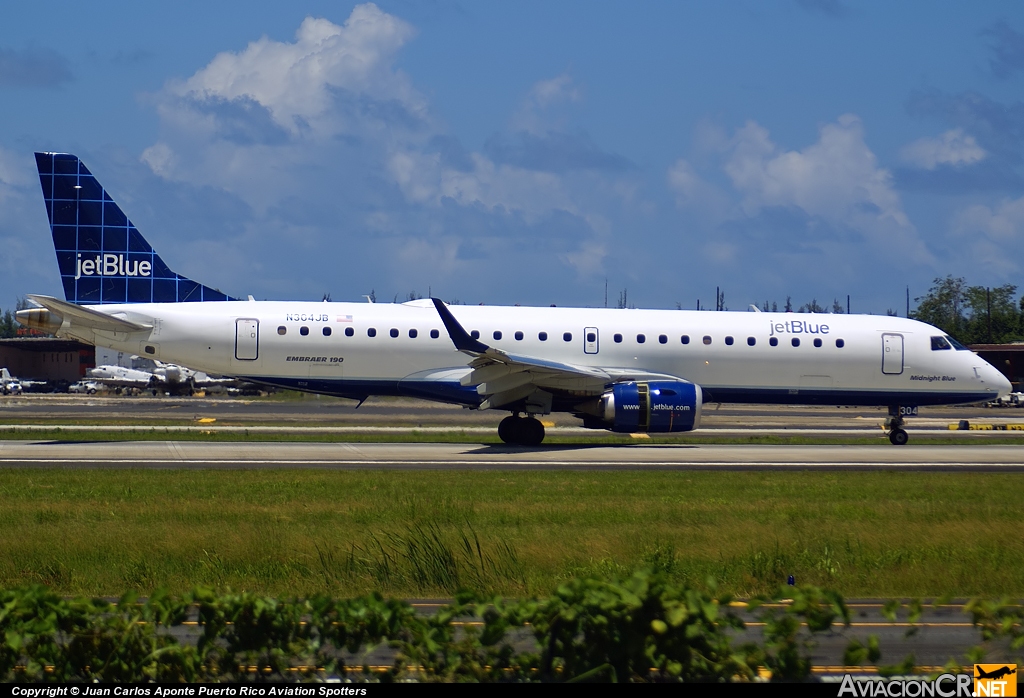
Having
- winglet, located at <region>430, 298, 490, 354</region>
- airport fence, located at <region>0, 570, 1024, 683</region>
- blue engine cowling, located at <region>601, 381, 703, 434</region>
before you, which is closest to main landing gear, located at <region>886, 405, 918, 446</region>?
blue engine cowling, located at <region>601, 381, 703, 434</region>

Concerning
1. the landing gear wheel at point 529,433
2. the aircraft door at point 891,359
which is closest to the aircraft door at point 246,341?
the landing gear wheel at point 529,433

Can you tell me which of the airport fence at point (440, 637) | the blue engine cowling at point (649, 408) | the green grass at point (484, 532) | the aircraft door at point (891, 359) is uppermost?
the aircraft door at point (891, 359)

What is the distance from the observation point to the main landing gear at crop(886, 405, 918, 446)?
3115 centimetres

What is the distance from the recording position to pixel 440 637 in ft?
18.1

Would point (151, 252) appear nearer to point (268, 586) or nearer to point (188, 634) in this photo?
point (268, 586)

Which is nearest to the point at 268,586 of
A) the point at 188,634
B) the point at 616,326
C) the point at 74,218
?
the point at 188,634

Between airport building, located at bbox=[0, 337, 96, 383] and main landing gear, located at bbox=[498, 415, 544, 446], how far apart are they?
279 feet

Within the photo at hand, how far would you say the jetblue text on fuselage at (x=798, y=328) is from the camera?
1193 inches

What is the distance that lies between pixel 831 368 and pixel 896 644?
2312 cm

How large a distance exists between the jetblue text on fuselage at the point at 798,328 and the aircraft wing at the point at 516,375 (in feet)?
14.2

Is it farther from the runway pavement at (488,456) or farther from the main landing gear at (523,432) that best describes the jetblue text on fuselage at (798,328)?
the main landing gear at (523,432)

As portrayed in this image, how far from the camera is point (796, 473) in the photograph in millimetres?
22109

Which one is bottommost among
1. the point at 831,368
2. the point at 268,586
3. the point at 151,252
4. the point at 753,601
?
the point at 268,586

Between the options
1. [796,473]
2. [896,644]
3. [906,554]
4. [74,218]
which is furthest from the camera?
[74,218]
